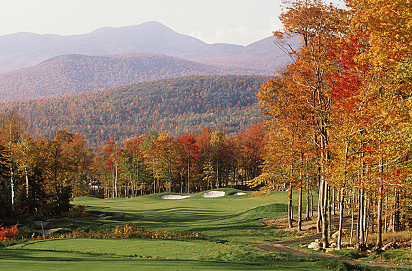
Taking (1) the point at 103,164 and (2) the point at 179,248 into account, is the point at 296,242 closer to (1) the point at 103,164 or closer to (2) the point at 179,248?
(2) the point at 179,248

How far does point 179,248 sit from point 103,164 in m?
63.0

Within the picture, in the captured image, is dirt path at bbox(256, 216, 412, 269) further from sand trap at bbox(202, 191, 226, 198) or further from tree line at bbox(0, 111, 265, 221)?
sand trap at bbox(202, 191, 226, 198)

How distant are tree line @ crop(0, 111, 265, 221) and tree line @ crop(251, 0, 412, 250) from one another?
2231cm

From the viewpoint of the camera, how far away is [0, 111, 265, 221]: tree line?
32.5 m

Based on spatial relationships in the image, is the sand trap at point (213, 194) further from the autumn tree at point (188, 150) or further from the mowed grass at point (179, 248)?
the mowed grass at point (179, 248)

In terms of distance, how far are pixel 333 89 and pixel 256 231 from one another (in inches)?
514

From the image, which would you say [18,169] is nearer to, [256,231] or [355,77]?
[256,231]

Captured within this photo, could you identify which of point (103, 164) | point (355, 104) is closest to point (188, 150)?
point (103, 164)

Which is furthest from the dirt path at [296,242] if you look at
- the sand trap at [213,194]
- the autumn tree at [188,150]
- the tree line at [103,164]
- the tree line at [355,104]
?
the autumn tree at [188,150]

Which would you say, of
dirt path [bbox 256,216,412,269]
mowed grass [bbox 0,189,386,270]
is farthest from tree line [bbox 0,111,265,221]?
dirt path [bbox 256,216,412,269]

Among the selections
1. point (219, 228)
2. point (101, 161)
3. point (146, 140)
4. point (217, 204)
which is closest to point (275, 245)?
point (219, 228)

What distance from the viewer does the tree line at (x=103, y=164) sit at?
32.5 m

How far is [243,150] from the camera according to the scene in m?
75.9

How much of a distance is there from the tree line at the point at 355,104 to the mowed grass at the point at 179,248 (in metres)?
4.96
